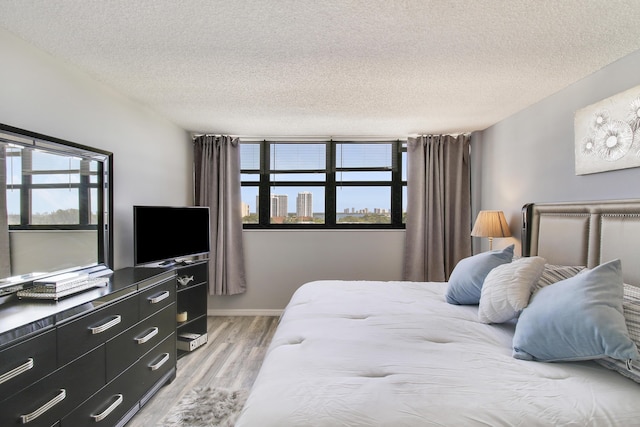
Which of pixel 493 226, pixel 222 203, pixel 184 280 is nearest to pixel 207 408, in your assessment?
pixel 184 280

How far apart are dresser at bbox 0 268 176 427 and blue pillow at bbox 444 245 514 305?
7.11 ft

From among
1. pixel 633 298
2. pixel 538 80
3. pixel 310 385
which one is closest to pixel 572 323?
pixel 633 298

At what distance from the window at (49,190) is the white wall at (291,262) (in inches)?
80.9

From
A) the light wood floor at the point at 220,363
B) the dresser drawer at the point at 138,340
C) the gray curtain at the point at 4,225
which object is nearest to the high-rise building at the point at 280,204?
the light wood floor at the point at 220,363

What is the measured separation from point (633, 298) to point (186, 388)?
2.86 meters

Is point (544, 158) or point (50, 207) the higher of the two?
point (544, 158)

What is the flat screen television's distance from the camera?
8.95ft

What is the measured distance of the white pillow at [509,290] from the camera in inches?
66.5

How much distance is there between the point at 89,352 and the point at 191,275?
150 centimetres

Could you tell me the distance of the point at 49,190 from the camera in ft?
6.49

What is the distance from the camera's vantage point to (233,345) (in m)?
3.20

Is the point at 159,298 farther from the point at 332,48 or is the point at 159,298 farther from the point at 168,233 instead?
the point at 332,48

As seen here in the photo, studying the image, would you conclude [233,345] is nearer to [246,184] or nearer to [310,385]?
[246,184]

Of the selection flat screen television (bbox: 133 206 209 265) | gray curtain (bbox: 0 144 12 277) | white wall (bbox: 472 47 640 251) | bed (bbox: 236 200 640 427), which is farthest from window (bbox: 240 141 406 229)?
gray curtain (bbox: 0 144 12 277)
